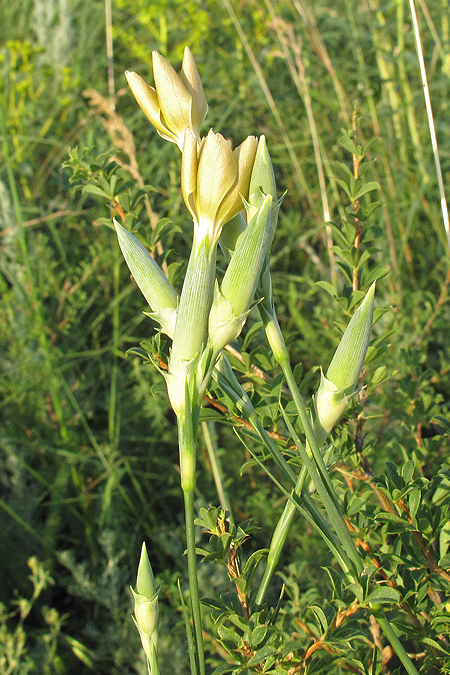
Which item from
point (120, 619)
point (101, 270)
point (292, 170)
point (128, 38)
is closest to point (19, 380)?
point (101, 270)

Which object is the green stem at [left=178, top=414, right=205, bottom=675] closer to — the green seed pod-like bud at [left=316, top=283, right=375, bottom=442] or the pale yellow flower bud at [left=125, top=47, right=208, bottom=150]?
the green seed pod-like bud at [left=316, top=283, right=375, bottom=442]

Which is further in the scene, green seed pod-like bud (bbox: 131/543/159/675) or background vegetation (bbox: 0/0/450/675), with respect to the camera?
background vegetation (bbox: 0/0/450/675)

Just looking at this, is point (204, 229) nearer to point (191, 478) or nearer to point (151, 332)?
point (191, 478)

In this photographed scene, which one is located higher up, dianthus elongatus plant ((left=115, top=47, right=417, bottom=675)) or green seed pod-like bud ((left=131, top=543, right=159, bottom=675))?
dianthus elongatus plant ((left=115, top=47, right=417, bottom=675))

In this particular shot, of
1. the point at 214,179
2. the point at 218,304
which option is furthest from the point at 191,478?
the point at 214,179

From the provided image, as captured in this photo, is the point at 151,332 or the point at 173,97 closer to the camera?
the point at 173,97

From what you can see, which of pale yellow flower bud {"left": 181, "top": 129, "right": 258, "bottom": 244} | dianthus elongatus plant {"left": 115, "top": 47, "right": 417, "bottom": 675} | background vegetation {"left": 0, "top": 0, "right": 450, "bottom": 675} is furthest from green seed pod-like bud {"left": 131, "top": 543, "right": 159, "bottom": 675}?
pale yellow flower bud {"left": 181, "top": 129, "right": 258, "bottom": 244}
